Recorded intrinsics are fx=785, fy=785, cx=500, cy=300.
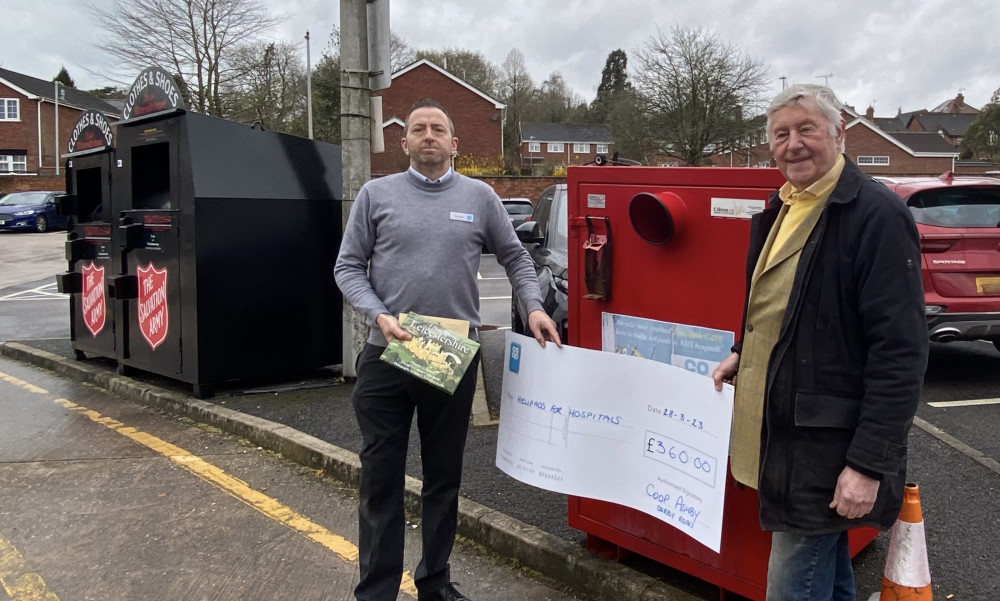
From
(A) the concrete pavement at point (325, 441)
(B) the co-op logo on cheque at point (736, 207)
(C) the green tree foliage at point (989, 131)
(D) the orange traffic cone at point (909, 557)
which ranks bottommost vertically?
(A) the concrete pavement at point (325, 441)

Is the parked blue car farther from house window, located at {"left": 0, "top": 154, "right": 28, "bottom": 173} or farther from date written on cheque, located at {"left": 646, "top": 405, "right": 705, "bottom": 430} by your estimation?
date written on cheque, located at {"left": 646, "top": 405, "right": 705, "bottom": 430}

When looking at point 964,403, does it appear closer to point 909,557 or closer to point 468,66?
point 909,557

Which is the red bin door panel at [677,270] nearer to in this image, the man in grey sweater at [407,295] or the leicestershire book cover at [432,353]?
the man in grey sweater at [407,295]

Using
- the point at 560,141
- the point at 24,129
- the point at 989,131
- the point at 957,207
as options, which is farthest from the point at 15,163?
the point at 989,131

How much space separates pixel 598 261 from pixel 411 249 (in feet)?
2.33

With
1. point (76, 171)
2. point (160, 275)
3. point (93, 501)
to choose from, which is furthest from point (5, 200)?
point (93, 501)

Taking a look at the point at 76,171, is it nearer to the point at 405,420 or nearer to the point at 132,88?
the point at 132,88

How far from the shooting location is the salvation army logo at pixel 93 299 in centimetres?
687

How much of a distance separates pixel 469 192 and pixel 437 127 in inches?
10.3

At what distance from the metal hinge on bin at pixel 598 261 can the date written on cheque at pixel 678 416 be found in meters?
0.48

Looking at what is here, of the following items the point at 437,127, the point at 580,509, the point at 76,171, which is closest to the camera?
the point at 437,127

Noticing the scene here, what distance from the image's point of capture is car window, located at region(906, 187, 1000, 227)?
6.20 meters

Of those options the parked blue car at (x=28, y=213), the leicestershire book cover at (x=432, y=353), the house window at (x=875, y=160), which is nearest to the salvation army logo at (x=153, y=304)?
the leicestershire book cover at (x=432, y=353)

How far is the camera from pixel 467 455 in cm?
465
